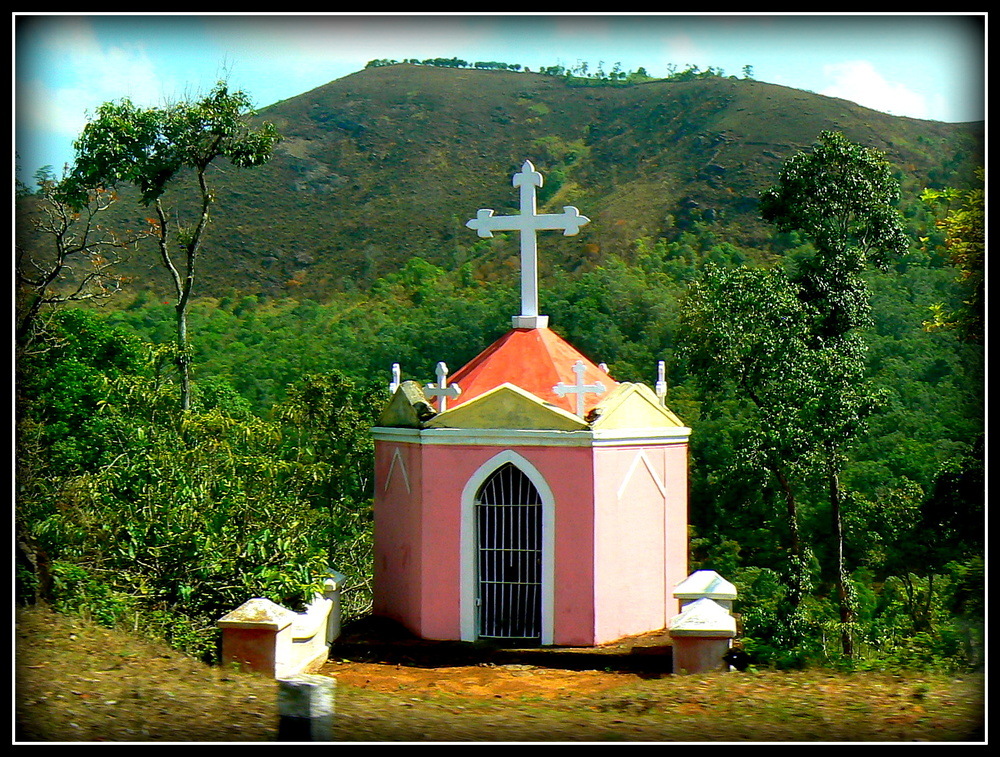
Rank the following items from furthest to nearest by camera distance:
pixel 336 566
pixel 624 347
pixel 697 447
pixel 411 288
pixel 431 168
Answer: pixel 431 168, pixel 411 288, pixel 624 347, pixel 697 447, pixel 336 566

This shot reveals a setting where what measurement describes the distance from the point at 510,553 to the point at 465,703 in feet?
9.20

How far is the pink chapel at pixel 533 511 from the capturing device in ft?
37.6

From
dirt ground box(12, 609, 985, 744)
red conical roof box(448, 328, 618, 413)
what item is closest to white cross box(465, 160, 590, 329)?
red conical roof box(448, 328, 618, 413)

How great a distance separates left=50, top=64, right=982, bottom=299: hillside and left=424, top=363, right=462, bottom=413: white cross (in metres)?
33.2

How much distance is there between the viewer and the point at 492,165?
191ft

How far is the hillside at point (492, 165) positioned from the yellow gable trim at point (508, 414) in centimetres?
3371

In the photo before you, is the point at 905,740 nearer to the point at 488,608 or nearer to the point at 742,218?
the point at 488,608

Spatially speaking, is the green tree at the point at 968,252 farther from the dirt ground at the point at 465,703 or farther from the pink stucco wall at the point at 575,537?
the dirt ground at the point at 465,703

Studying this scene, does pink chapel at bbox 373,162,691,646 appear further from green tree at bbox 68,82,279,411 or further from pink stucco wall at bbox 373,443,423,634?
green tree at bbox 68,82,279,411

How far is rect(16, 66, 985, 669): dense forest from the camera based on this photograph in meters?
11.5

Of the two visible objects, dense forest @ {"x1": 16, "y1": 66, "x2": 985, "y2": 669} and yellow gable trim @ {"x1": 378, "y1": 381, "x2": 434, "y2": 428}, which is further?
yellow gable trim @ {"x1": 378, "y1": 381, "x2": 434, "y2": 428}

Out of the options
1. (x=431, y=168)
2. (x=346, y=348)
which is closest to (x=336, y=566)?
(x=346, y=348)
